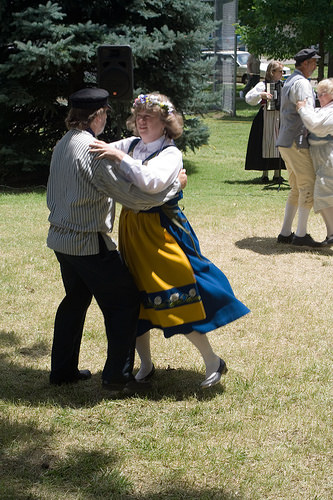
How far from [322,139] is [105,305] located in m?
4.50

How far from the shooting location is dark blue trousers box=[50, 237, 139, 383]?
166 inches

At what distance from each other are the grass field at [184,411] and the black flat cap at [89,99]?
1788 millimetres

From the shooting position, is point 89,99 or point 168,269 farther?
point 168,269

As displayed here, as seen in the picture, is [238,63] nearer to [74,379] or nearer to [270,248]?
[270,248]

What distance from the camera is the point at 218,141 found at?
19.9 m

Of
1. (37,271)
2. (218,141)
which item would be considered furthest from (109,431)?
(218,141)

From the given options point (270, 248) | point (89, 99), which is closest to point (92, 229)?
point (89, 99)

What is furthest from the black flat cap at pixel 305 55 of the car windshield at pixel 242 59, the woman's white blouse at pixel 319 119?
the car windshield at pixel 242 59

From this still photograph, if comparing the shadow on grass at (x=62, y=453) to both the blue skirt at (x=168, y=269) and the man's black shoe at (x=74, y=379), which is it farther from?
the blue skirt at (x=168, y=269)

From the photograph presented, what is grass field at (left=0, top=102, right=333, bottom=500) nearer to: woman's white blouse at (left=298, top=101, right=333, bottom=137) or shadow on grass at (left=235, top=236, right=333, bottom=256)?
shadow on grass at (left=235, top=236, right=333, bottom=256)

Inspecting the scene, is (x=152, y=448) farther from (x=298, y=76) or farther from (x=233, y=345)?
(x=298, y=76)

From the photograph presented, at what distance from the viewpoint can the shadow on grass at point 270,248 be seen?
845 cm

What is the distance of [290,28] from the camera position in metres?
26.5

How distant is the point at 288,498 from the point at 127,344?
1369 millimetres
